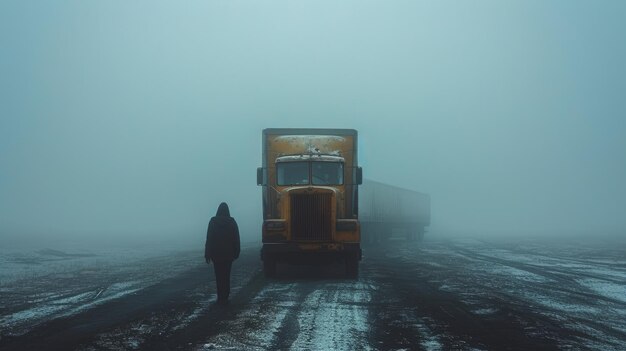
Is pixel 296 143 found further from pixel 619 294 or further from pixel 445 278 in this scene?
pixel 619 294

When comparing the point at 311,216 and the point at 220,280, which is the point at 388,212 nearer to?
the point at 311,216

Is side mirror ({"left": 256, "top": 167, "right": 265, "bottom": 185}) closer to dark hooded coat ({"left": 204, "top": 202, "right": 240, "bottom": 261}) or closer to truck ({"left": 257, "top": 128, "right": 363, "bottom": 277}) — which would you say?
truck ({"left": 257, "top": 128, "right": 363, "bottom": 277})

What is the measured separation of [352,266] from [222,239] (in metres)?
6.31

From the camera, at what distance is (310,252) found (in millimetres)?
18672

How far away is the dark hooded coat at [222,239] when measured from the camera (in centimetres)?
1362

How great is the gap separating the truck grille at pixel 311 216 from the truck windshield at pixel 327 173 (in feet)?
3.75

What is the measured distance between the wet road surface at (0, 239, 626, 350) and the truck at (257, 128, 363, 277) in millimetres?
815

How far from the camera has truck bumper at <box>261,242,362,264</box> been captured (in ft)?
61.1

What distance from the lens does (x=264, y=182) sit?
20172 mm

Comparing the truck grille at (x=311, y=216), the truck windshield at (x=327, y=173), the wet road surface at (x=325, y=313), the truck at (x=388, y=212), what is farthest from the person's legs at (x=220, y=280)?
the truck at (x=388, y=212)

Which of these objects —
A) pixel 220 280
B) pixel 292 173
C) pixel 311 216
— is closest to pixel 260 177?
pixel 292 173

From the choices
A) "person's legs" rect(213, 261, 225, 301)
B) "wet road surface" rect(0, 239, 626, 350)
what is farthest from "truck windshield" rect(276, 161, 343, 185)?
"person's legs" rect(213, 261, 225, 301)

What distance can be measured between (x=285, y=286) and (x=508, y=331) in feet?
25.4

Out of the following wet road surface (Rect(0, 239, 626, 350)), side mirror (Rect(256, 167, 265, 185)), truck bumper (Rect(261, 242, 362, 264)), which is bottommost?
wet road surface (Rect(0, 239, 626, 350))
